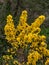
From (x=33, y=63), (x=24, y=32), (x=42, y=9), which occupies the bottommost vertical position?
(x=42, y=9)

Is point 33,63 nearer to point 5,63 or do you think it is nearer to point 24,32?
point 24,32

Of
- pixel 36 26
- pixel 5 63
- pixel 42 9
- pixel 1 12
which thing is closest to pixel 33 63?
pixel 36 26

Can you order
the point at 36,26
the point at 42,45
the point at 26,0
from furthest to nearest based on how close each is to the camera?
the point at 26,0 < the point at 42,45 < the point at 36,26

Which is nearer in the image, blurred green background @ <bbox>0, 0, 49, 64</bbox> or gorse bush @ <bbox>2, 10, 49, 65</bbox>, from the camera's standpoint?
gorse bush @ <bbox>2, 10, 49, 65</bbox>

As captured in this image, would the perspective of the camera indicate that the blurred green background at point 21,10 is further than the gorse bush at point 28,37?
Yes

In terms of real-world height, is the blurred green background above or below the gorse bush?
below

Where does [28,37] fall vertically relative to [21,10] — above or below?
above

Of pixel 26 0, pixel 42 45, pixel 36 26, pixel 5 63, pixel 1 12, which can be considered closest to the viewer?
pixel 36 26

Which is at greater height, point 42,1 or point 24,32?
point 24,32

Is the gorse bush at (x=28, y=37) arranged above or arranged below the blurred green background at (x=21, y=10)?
above

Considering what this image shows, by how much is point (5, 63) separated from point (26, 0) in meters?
3.52

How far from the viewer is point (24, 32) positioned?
435 centimetres

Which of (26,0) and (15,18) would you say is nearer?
(15,18)

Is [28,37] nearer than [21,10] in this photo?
Yes
